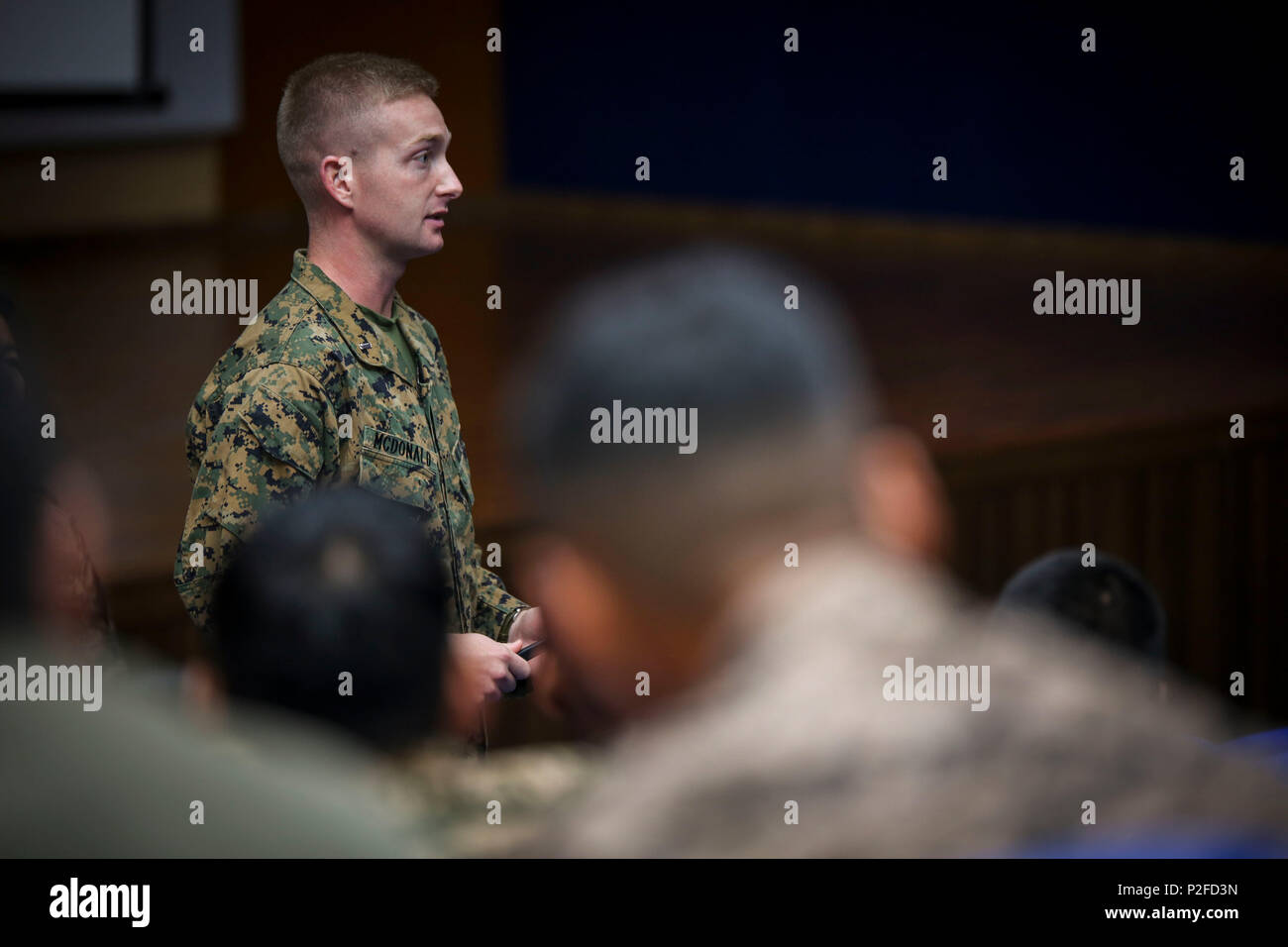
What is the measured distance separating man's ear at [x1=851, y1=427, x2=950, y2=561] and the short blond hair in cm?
55

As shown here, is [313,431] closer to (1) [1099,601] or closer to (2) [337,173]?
(2) [337,173]

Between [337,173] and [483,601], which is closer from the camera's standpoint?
[337,173]

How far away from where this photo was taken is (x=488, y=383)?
171 inches

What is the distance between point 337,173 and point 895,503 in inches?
22.9

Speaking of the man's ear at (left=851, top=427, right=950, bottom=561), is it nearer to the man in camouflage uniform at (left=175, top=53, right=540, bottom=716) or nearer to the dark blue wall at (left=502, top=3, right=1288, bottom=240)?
the man in camouflage uniform at (left=175, top=53, right=540, bottom=716)

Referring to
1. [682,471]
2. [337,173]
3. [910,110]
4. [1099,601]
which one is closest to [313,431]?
[337,173]

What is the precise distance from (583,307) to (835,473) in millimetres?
179

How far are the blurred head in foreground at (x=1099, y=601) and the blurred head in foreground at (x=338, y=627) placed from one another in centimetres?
64

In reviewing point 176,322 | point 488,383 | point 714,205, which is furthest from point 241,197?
point 488,383

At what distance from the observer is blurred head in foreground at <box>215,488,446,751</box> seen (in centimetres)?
81

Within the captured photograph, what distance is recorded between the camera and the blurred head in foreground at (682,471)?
0.75 metres

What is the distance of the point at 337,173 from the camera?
1124 mm

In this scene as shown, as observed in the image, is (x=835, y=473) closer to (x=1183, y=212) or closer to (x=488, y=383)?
(x=488, y=383)

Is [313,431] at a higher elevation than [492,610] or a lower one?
higher
